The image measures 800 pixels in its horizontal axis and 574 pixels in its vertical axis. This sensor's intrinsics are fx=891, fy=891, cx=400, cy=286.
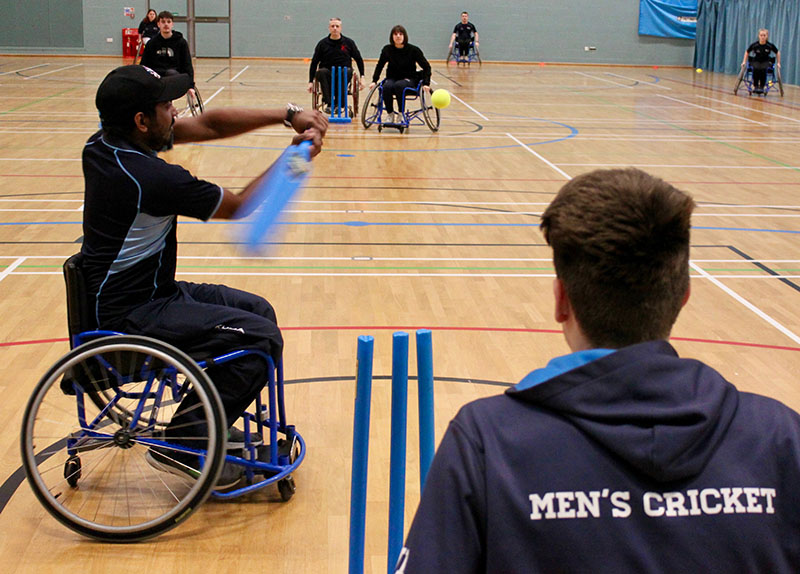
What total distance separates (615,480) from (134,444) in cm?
203

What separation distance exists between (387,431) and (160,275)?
111 cm

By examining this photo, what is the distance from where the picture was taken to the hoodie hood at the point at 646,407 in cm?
95

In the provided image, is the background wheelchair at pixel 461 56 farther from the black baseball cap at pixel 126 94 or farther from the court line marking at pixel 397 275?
the black baseball cap at pixel 126 94

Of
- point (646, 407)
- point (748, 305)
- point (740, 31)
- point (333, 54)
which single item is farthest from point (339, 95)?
point (740, 31)

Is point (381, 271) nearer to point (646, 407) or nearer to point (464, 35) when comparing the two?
point (646, 407)

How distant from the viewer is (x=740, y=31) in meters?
21.4

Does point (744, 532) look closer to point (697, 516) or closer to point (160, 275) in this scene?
point (697, 516)

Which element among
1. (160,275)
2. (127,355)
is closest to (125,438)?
(127,355)

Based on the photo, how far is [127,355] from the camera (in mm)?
2613

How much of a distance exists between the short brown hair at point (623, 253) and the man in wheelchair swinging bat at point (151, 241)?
1773 millimetres

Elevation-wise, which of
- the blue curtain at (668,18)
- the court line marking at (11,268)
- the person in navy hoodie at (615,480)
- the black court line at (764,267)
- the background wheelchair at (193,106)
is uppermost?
the blue curtain at (668,18)

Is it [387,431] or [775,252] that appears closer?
[387,431]

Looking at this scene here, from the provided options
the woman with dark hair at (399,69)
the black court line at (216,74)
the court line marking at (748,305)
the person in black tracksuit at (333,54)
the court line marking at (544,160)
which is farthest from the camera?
the black court line at (216,74)

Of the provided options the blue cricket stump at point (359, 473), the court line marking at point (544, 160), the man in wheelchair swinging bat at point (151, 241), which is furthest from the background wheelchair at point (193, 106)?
the blue cricket stump at point (359, 473)
